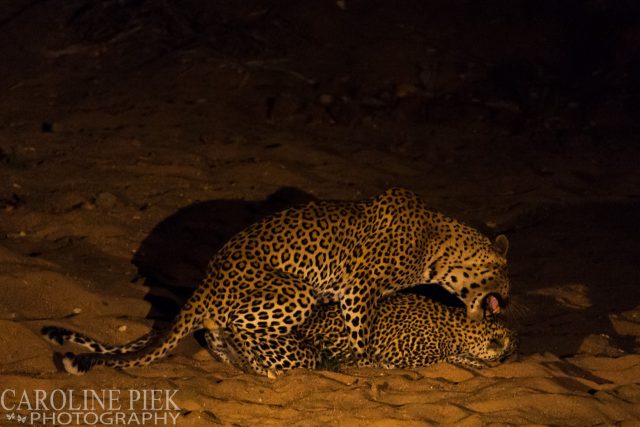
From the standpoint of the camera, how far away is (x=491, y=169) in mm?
10648

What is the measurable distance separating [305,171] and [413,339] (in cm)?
384

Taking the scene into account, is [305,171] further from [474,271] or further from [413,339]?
[413,339]

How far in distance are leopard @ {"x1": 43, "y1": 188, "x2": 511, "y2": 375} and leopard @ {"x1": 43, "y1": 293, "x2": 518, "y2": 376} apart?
0.39ft

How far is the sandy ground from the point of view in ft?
18.7

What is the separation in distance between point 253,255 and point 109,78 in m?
6.70

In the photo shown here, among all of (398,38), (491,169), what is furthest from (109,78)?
(491,169)

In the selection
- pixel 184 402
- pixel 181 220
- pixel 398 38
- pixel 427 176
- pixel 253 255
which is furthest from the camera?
pixel 398 38

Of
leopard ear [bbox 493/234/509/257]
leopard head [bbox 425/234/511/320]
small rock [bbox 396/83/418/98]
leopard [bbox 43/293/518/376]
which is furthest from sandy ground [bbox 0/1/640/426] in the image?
leopard ear [bbox 493/234/509/257]

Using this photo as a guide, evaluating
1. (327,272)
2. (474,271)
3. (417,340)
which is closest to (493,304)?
(474,271)

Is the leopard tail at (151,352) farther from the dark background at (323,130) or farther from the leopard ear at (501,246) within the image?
the leopard ear at (501,246)

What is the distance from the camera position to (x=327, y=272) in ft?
21.9

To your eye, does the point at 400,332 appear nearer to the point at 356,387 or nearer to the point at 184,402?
the point at 356,387

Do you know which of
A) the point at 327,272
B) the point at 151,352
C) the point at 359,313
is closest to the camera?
the point at 151,352

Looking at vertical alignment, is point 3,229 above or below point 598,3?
below
